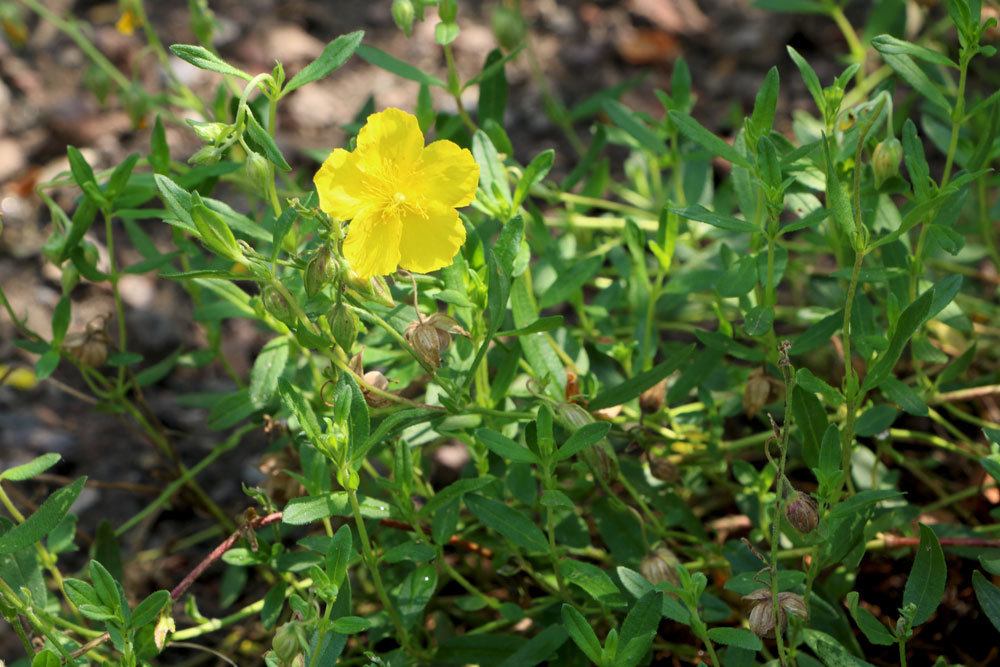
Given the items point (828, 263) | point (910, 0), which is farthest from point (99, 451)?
point (910, 0)

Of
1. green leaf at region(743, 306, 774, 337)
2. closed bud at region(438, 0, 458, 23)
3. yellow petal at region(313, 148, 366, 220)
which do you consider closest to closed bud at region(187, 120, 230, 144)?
yellow petal at region(313, 148, 366, 220)

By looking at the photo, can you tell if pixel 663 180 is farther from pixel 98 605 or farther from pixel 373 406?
pixel 98 605

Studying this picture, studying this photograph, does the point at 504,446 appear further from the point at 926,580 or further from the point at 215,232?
the point at 926,580

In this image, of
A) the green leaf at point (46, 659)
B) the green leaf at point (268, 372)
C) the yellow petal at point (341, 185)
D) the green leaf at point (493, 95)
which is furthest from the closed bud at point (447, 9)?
the green leaf at point (46, 659)

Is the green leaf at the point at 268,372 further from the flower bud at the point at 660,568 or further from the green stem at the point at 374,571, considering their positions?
the flower bud at the point at 660,568

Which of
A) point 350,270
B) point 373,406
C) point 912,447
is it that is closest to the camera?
point 350,270

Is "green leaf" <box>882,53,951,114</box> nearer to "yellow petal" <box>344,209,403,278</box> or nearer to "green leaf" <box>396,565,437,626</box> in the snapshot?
"yellow petal" <box>344,209,403,278</box>
